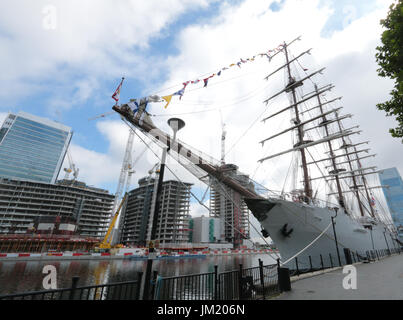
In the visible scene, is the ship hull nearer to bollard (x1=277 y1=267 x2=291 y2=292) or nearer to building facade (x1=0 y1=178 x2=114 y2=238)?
bollard (x1=277 y1=267 x2=291 y2=292)

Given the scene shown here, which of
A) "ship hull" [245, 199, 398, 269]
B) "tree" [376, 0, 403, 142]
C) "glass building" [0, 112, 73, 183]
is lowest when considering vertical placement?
"ship hull" [245, 199, 398, 269]

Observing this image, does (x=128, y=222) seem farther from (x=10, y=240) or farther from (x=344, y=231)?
→ (x=344, y=231)

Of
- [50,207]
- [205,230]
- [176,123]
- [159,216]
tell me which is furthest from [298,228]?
[50,207]

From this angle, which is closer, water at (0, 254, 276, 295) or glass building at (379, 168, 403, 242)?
water at (0, 254, 276, 295)

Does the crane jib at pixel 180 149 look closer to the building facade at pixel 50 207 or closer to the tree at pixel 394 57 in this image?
the tree at pixel 394 57

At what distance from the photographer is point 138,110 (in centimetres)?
916

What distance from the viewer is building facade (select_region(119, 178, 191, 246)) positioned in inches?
3194

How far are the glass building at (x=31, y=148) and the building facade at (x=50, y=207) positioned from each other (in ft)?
73.7

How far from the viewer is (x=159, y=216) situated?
86.1 m

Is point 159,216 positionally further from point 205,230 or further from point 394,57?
point 394,57

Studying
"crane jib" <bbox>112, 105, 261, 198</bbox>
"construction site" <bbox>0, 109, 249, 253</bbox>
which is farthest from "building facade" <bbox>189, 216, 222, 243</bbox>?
"crane jib" <bbox>112, 105, 261, 198</bbox>

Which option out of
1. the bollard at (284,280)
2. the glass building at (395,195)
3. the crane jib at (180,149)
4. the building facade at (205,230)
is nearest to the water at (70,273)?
the crane jib at (180,149)

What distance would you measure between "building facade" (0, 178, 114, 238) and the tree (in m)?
73.4

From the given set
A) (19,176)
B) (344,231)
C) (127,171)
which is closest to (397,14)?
(344,231)
